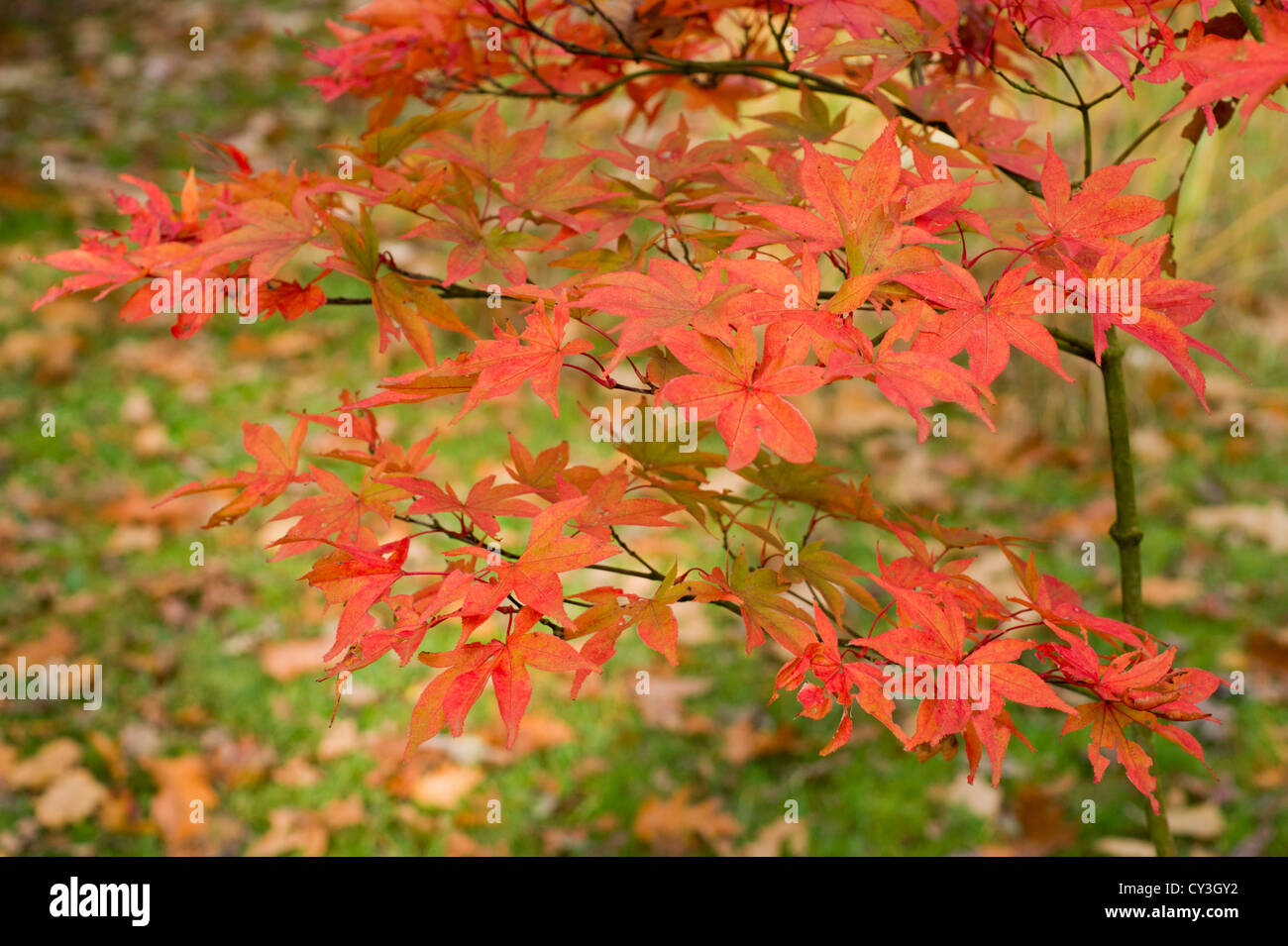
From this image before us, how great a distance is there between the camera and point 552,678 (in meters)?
2.70

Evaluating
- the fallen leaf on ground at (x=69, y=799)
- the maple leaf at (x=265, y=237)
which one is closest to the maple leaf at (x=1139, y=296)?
the maple leaf at (x=265, y=237)

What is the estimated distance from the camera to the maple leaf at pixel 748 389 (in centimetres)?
83

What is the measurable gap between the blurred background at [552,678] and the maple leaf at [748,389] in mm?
707

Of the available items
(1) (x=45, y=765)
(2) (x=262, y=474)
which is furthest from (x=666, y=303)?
(1) (x=45, y=765)

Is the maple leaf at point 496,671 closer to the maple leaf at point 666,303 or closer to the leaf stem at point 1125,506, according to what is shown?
the maple leaf at point 666,303

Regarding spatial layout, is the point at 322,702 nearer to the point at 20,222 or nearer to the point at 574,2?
the point at 574,2

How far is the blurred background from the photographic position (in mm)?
2238

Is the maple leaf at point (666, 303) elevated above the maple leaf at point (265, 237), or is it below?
below

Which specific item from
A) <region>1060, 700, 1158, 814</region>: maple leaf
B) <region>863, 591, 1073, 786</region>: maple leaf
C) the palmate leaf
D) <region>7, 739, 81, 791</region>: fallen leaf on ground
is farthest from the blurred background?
<region>1060, 700, 1158, 814</region>: maple leaf

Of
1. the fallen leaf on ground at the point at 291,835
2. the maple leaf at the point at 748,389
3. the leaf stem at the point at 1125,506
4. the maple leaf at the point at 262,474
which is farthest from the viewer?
the fallen leaf on ground at the point at 291,835

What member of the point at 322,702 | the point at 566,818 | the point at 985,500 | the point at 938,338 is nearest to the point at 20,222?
the point at 322,702
